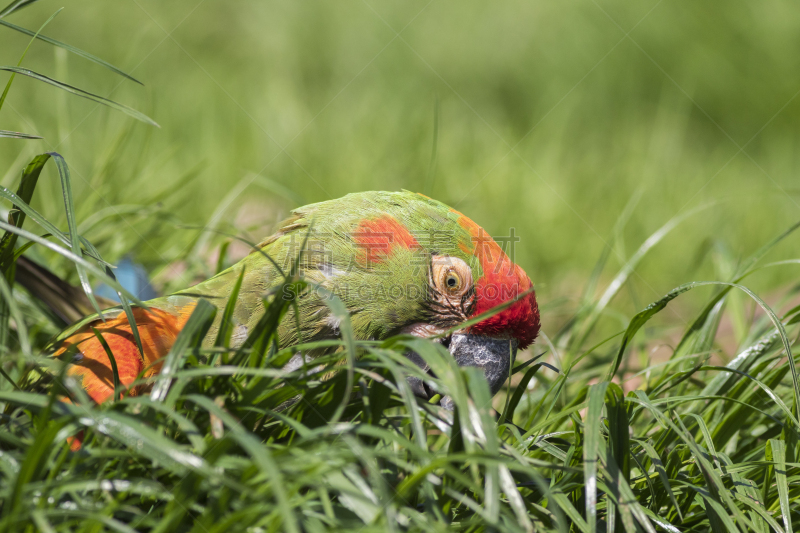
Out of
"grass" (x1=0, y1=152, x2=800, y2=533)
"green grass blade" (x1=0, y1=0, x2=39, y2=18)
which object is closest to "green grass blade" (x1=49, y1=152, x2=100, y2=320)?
"grass" (x1=0, y1=152, x2=800, y2=533)

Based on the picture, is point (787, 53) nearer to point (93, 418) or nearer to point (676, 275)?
point (676, 275)

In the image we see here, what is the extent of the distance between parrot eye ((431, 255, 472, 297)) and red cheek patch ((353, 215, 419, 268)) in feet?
0.27

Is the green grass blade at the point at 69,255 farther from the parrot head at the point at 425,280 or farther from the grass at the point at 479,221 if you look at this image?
the parrot head at the point at 425,280

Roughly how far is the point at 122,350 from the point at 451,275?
89cm

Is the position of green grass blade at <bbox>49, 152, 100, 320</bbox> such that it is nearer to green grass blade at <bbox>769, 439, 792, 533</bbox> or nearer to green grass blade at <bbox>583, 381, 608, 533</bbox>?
green grass blade at <bbox>583, 381, 608, 533</bbox>

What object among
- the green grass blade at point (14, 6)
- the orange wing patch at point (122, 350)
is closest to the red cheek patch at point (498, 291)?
the orange wing patch at point (122, 350)

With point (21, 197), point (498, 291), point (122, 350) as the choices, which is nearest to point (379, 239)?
point (498, 291)

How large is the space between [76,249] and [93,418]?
36 cm

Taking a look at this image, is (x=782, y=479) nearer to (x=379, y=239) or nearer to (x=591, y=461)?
(x=591, y=461)

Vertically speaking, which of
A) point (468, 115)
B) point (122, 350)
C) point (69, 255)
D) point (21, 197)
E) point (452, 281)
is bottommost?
point (122, 350)

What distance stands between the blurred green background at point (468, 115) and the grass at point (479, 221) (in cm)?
3

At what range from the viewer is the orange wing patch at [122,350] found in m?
1.46

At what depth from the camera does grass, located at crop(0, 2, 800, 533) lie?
89cm

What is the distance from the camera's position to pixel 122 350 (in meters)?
1.55
